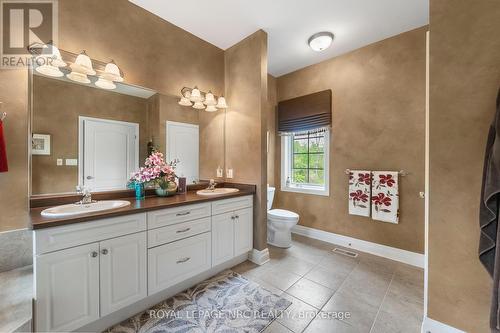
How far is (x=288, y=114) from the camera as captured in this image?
334 cm

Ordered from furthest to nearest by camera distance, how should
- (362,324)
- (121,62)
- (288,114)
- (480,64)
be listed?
(288,114)
(121,62)
(362,324)
(480,64)

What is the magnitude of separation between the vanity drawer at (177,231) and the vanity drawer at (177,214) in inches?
1.5

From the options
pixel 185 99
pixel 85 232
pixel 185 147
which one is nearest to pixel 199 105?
pixel 185 99

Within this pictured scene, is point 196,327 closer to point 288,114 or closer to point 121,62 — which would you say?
point 121,62

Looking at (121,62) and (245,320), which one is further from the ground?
(121,62)

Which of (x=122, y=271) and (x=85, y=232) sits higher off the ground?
(x=85, y=232)

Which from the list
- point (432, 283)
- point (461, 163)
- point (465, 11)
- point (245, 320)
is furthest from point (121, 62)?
point (432, 283)

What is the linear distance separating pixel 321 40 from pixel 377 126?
4.21 ft

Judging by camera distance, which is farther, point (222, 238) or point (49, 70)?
point (222, 238)

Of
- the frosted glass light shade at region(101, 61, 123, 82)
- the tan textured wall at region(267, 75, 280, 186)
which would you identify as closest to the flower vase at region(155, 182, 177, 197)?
the frosted glass light shade at region(101, 61, 123, 82)

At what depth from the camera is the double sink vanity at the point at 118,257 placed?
3.68ft

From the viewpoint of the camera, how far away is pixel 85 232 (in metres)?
1.23

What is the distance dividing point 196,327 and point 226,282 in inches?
21.9

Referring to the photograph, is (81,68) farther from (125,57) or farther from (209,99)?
(209,99)
